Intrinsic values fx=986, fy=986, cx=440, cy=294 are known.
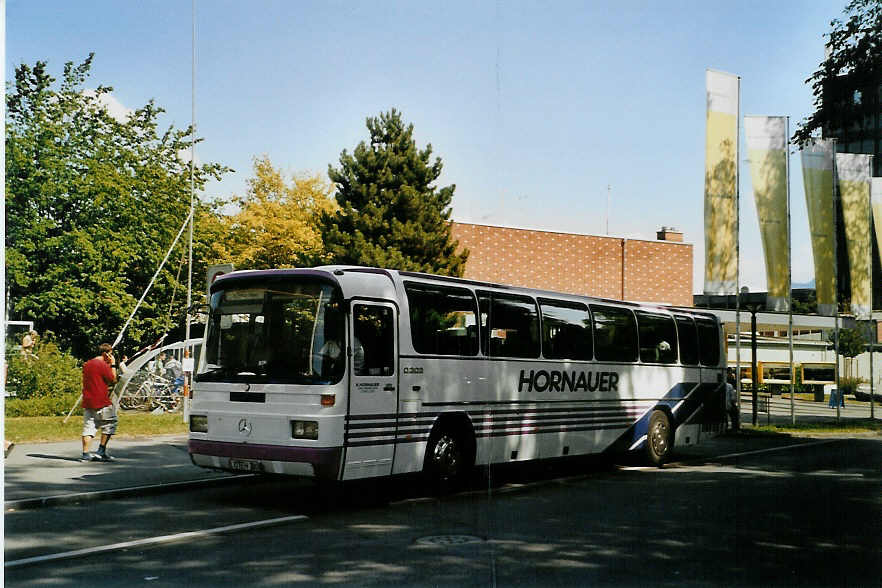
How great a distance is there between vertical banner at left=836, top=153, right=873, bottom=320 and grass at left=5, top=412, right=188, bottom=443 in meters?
20.5

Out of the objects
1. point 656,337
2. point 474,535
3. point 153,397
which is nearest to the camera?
point 474,535

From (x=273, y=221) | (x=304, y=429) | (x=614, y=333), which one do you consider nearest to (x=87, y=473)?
(x=304, y=429)

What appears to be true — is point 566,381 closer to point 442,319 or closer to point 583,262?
point 442,319

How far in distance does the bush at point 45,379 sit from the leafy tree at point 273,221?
1732 cm

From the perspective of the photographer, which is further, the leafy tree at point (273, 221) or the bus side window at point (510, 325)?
the leafy tree at point (273, 221)

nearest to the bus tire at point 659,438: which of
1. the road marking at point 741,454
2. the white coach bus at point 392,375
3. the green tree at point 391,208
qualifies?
the road marking at point 741,454

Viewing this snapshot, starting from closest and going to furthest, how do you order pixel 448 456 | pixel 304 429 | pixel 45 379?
1. pixel 304 429
2. pixel 448 456
3. pixel 45 379

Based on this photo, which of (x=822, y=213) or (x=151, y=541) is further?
(x=822, y=213)

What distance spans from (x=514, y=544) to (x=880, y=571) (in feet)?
10.1

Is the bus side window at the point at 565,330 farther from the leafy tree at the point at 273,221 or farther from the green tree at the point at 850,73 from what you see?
the leafy tree at the point at 273,221

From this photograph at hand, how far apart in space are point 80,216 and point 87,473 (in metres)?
22.8

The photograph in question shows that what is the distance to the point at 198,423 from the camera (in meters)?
12.0

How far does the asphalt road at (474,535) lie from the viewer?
25.3 ft

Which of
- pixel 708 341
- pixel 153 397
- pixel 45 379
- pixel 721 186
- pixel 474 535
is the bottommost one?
pixel 474 535
